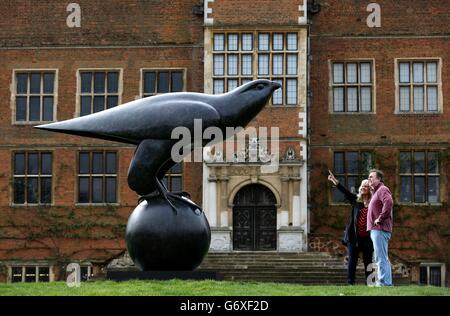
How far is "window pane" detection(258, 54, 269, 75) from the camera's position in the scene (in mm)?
Answer: 24047

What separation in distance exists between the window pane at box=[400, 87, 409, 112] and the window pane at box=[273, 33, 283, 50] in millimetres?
3440

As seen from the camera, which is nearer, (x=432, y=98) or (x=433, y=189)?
(x=433, y=189)

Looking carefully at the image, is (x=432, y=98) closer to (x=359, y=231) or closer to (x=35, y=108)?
(x=35, y=108)

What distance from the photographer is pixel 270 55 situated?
2405 centimetres

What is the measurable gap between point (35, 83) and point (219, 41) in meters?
5.18

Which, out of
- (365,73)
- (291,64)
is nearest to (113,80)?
(291,64)

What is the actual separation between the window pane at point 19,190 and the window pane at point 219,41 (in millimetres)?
6210

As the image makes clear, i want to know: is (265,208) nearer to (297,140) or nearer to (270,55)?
(297,140)

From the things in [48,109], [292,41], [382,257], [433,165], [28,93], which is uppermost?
[292,41]

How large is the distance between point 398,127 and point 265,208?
13.5 ft

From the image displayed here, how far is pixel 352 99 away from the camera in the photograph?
24.8m
